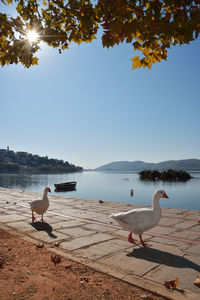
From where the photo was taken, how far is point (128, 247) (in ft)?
17.4

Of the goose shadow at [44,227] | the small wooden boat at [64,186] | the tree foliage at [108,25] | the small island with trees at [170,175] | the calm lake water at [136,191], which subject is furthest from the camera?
the small island with trees at [170,175]

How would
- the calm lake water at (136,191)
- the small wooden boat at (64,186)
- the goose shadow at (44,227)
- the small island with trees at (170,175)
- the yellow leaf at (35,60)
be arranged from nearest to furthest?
1. the yellow leaf at (35,60)
2. the goose shadow at (44,227)
3. the calm lake water at (136,191)
4. the small wooden boat at (64,186)
5. the small island with trees at (170,175)

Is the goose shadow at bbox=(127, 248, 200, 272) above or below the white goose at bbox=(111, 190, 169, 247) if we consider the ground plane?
below

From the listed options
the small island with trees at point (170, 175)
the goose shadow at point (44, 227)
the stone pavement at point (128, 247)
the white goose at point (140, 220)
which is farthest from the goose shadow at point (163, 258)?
the small island with trees at point (170, 175)

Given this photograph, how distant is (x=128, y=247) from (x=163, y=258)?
0.95 m

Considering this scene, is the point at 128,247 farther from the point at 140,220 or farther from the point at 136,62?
the point at 136,62

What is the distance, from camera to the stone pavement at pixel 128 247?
12.3ft

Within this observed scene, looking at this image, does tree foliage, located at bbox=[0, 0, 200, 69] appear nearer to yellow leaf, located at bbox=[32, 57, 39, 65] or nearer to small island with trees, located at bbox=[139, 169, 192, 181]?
yellow leaf, located at bbox=[32, 57, 39, 65]

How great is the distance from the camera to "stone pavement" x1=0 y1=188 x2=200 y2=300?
3742 millimetres

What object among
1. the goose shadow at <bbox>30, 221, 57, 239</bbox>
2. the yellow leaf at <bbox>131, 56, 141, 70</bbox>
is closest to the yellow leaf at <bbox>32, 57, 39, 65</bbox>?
the yellow leaf at <bbox>131, 56, 141, 70</bbox>

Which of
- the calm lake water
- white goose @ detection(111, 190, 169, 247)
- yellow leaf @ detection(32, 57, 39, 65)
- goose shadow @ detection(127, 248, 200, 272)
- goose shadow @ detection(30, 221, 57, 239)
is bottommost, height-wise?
the calm lake water

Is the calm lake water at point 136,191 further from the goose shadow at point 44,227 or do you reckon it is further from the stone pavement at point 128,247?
the goose shadow at point 44,227

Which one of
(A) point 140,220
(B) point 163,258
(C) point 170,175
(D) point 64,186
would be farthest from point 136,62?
(C) point 170,175

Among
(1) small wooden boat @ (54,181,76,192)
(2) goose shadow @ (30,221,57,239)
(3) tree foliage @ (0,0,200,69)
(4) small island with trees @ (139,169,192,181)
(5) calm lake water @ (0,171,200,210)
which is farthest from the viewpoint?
(4) small island with trees @ (139,169,192,181)
